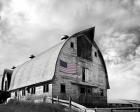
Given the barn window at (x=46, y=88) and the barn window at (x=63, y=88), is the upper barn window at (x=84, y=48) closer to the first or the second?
the barn window at (x=63, y=88)

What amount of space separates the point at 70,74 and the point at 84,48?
4.99 meters

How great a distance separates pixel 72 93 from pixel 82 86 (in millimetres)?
2296

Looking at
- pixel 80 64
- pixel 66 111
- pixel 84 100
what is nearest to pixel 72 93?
pixel 84 100

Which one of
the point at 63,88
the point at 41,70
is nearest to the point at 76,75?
the point at 63,88

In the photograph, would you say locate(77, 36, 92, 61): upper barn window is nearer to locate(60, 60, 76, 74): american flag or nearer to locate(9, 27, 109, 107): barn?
locate(9, 27, 109, 107): barn

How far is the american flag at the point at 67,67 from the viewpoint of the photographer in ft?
→ 86.7

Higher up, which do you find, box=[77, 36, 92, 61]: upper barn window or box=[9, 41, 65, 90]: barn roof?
box=[77, 36, 92, 61]: upper barn window

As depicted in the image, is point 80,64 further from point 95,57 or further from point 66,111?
point 66,111

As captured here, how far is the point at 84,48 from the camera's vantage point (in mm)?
30438

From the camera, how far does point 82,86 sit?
28.9 metres

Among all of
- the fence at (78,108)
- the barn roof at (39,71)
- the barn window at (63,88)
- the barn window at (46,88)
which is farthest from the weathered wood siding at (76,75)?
the fence at (78,108)

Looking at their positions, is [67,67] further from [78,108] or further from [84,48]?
[78,108]

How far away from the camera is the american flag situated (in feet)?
86.7

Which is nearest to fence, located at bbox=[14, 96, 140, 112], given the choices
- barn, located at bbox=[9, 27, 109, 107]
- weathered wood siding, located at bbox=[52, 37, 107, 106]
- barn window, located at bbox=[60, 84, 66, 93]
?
barn, located at bbox=[9, 27, 109, 107]
